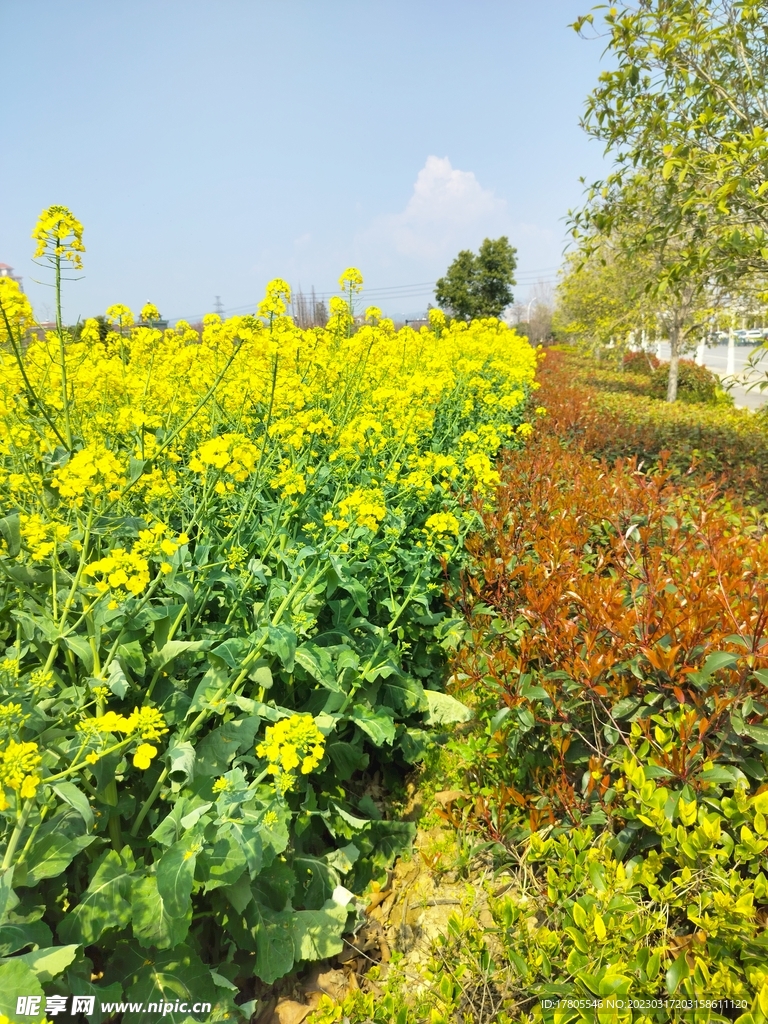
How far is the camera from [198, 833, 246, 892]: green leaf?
4.73ft

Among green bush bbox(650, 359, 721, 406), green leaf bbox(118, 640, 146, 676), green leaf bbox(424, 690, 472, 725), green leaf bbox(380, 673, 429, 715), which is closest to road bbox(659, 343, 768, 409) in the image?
green bush bbox(650, 359, 721, 406)

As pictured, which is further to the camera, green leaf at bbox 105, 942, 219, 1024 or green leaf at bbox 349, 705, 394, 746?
green leaf at bbox 349, 705, 394, 746

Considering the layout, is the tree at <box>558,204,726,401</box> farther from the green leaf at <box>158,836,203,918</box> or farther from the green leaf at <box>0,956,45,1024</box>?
the green leaf at <box>0,956,45,1024</box>

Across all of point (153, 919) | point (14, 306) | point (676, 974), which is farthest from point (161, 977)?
point (14, 306)

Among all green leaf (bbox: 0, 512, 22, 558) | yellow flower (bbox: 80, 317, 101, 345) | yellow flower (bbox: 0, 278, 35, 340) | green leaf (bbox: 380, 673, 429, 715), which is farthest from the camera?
yellow flower (bbox: 80, 317, 101, 345)

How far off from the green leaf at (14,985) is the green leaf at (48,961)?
63mm

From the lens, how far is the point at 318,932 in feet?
5.76

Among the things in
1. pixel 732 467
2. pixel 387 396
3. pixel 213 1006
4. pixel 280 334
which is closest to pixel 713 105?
pixel 732 467

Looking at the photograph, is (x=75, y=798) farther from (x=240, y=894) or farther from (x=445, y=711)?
(x=445, y=711)

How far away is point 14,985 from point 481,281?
4633 cm

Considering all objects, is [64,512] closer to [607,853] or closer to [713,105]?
[607,853]

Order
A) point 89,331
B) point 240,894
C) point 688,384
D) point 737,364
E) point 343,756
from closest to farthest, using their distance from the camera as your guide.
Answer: point 240,894
point 343,756
point 89,331
point 688,384
point 737,364

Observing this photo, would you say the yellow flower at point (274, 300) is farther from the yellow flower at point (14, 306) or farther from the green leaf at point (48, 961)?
the green leaf at point (48, 961)

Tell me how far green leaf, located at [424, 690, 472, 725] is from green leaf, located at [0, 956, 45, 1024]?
168 cm
